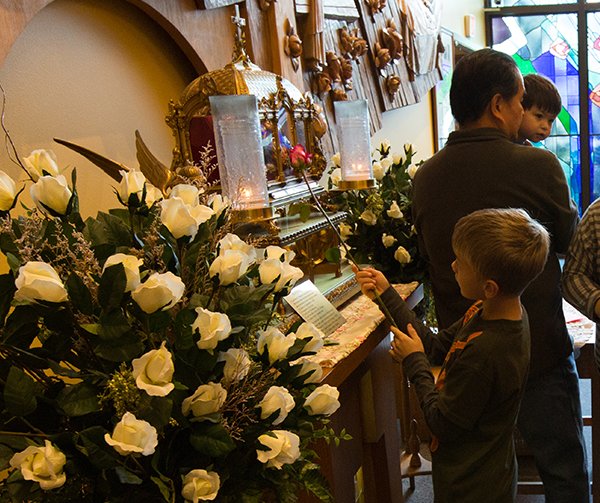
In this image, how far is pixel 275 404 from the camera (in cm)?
94

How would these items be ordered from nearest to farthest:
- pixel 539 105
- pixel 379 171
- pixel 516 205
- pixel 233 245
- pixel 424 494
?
1. pixel 233 245
2. pixel 516 205
3. pixel 539 105
4. pixel 379 171
5. pixel 424 494

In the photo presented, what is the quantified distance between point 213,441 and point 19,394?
24cm

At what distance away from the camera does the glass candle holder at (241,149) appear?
156 cm

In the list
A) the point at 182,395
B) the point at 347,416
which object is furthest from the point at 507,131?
the point at 182,395

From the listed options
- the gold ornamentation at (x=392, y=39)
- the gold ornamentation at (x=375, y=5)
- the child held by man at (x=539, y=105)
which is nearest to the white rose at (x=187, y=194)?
the child held by man at (x=539, y=105)

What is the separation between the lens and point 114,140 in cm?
227

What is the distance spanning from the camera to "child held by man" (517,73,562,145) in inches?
96.0

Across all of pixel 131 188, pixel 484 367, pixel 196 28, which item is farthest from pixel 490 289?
pixel 196 28

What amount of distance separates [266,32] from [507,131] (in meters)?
1.37

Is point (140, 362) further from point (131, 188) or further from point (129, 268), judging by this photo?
point (131, 188)

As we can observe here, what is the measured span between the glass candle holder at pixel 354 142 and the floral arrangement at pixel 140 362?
1.14 meters

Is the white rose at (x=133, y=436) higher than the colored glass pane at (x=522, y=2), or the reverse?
the colored glass pane at (x=522, y=2)

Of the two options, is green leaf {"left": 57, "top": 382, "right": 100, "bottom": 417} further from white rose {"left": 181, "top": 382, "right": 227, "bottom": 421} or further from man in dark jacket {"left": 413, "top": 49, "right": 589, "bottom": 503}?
man in dark jacket {"left": 413, "top": 49, "right": 589, "bottom": 503}

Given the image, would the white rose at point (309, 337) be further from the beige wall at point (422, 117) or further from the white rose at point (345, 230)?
the beige wall at point (422, 117)
